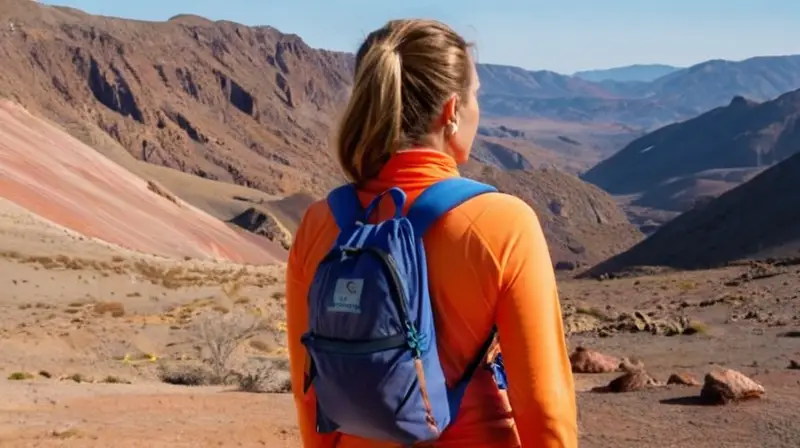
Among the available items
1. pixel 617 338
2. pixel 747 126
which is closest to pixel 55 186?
pixel 617 338

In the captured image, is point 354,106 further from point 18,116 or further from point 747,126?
point 747,126

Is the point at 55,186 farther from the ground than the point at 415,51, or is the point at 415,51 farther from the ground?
the point at 415,51

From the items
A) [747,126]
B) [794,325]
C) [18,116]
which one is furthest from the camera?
[747,126]

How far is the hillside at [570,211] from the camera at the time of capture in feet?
331

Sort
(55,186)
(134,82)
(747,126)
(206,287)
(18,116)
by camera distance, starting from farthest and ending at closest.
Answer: (747,126)
(134,82)
(18,116)
(55,186)
(206,287)

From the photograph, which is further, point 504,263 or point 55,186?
point 55,186

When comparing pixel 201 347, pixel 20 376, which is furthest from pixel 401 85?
pixel 201 347

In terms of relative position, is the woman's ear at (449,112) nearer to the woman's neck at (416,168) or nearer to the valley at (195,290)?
the woman's neck at (416,168)

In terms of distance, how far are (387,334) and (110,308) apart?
758 inches

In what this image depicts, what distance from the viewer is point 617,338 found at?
54.9 feet

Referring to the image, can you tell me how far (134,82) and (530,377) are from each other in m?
98.3

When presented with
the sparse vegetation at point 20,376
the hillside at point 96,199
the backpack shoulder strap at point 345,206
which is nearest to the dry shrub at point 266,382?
the sparse vegetation at point 20,376

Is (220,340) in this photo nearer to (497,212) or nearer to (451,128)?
(451,128)

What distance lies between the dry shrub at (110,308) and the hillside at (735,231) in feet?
85.5
